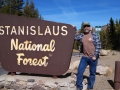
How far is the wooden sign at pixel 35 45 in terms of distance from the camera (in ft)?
20.4

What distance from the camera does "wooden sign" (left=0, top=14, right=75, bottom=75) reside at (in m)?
6.22

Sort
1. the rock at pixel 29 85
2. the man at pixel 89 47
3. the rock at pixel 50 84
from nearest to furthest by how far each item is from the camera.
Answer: the man at pixel 89 47
the rock at pixel 50 84
the rock at pixel 29 85

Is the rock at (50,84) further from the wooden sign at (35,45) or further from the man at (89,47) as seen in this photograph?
the man at (89,47)

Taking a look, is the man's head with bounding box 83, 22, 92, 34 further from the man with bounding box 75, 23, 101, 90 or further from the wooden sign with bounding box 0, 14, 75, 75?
the wooden sign with bounding box 0, 14, 75, 75

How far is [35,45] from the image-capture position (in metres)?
6.46

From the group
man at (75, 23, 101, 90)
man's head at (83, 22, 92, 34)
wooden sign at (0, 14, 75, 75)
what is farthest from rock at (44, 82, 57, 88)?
man's head at (83, 22, 92, 34)

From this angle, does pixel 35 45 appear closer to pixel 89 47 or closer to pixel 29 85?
pixel 29 85

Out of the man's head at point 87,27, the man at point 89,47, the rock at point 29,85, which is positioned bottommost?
the rock at point 29,85

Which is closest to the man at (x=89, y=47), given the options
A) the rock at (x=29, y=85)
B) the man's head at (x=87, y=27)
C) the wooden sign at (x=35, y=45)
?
the man's head at (x=87, y=27)

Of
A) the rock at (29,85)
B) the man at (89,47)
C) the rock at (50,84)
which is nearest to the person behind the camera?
the man at (89,47)

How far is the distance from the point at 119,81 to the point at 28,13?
103 feet

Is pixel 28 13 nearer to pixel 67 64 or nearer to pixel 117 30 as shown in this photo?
pixel 117 30

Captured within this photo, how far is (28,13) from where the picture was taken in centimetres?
3656

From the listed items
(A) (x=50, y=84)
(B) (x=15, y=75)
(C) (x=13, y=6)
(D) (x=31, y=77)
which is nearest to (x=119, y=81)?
(A) (x=50, y=84)
